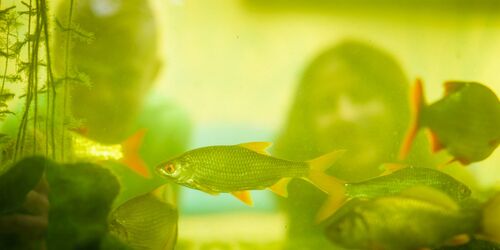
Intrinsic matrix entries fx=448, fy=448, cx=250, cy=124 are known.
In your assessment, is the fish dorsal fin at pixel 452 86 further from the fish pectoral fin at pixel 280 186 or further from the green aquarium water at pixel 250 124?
the fish pectoral fin at pixel 280 186

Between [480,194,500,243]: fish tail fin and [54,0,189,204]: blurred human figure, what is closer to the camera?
[480,194,500,243]: fish tail fin

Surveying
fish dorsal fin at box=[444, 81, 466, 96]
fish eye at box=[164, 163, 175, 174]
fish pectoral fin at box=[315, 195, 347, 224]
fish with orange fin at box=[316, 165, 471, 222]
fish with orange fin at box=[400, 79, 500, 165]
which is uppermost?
fish dorsal fin at box=[444, 81, 466, 96]

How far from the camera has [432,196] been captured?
5.66 feet

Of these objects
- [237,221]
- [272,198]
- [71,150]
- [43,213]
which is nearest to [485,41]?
[272,198]

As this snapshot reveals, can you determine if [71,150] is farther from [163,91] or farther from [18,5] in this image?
[163,91]

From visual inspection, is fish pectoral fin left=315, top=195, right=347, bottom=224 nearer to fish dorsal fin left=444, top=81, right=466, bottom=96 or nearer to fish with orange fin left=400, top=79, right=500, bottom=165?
fish with orange fin left=400, top=79, right=500, bottom=165

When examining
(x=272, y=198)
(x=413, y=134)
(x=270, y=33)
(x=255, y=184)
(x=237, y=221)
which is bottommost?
(x=237, y=221)

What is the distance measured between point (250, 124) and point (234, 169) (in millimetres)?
1578

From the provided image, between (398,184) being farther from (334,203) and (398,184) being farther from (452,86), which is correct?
(452,86)

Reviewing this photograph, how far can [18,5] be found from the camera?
8.50ft

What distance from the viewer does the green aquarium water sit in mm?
1729

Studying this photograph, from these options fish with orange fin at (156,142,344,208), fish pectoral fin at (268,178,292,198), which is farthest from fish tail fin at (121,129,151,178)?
fish pectoral fin at (268,178,292,198)

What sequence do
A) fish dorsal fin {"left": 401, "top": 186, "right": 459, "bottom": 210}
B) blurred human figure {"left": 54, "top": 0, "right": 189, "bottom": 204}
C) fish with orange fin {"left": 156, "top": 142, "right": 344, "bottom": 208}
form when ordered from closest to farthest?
1. fish dorsal fin {"left": 401, "top": 186, "right": 459, "bottom": 210}
2. fish with orange fin {"left": 156, "top": 142, "right": 344, "bottom": 208}
3. blurred human figure {"left": 54, "top": 0, "right": 189, "bottom": 204}

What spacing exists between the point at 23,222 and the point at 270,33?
254 centimetres
